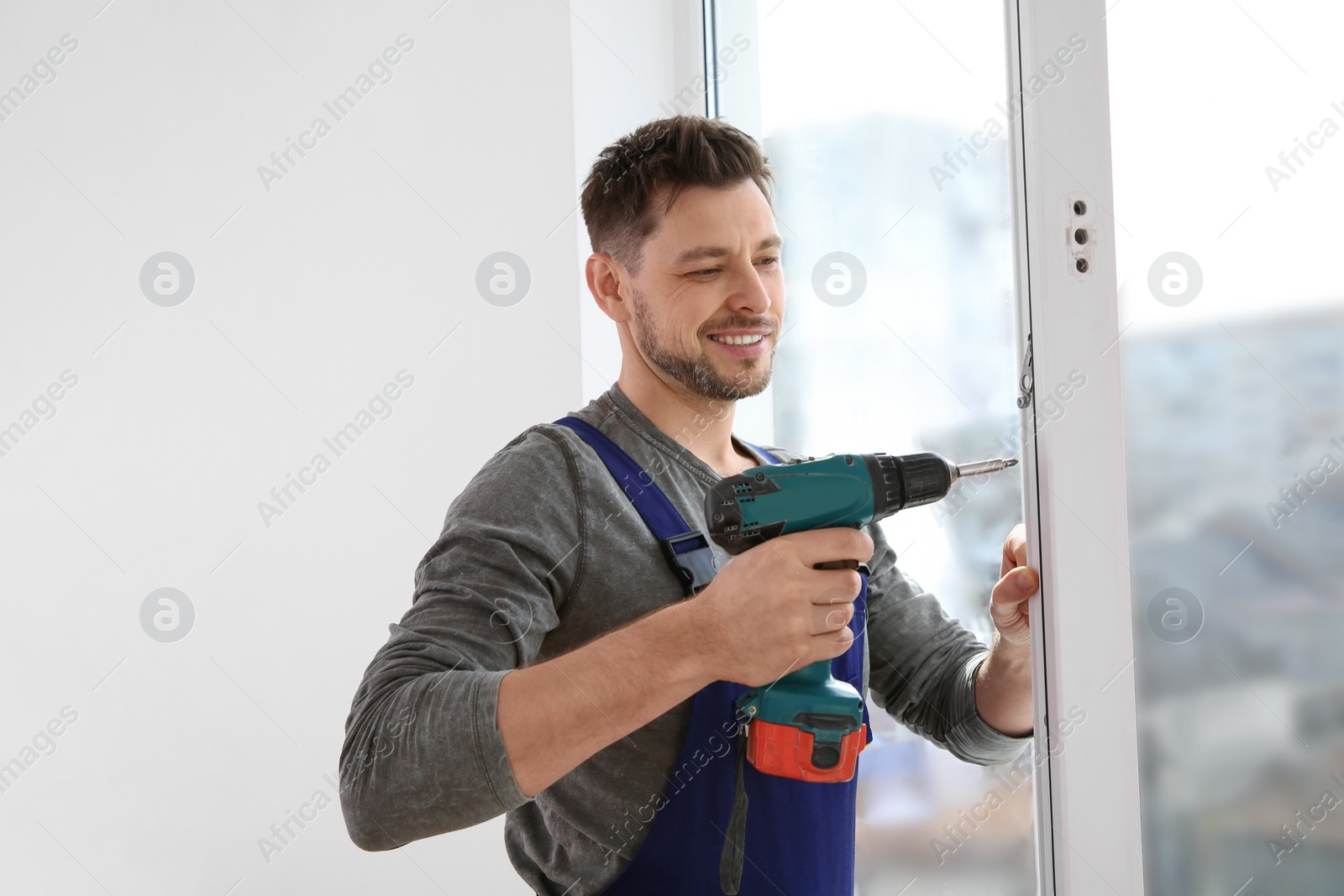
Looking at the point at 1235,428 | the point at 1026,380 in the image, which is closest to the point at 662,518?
the point at 1026,380

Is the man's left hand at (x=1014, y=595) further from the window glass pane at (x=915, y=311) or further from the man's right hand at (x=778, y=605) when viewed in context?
the window glass pane at (x=915, y=311)

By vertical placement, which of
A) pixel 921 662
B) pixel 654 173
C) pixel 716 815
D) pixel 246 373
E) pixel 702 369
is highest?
pixel 654 173

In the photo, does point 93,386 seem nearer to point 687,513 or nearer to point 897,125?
point 687,513

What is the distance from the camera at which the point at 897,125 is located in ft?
5.08

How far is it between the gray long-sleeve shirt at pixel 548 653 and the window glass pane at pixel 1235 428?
0.37 m

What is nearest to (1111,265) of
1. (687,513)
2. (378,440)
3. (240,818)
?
(687,513)

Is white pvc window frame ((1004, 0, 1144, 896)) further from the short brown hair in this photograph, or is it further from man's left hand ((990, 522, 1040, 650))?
the short brown hair

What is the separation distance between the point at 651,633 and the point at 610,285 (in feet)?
1.90

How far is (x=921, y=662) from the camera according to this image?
124cm

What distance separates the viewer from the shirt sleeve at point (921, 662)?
1.19 m

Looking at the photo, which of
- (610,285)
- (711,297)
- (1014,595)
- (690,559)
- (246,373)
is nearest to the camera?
(1014,595)

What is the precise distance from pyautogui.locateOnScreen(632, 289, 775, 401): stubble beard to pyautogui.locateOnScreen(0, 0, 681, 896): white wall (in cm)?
72

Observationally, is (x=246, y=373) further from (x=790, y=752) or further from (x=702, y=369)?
(x=790, y=752)

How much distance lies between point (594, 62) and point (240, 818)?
1.74 meters
